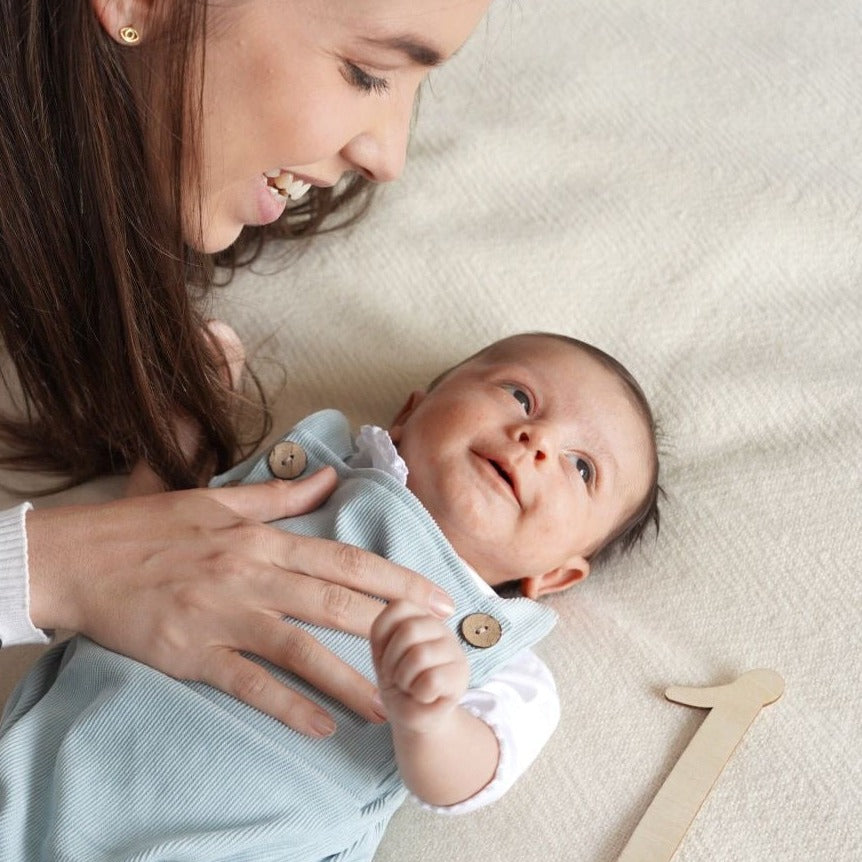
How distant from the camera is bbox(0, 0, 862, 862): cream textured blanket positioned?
50.5 inches

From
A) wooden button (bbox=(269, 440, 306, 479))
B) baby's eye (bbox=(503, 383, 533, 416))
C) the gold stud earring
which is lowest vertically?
wooden button (bbox=(269, 440, 306, 479))

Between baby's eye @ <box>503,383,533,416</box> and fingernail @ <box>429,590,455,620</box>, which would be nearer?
fingernail @ <box>429,590,455,620</box>

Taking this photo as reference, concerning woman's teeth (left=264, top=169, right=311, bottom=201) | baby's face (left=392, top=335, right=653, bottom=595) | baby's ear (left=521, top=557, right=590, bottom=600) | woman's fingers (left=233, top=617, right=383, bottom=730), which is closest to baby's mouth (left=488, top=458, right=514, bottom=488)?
baby's face (left=392, top=335, right=653, bottom=595)

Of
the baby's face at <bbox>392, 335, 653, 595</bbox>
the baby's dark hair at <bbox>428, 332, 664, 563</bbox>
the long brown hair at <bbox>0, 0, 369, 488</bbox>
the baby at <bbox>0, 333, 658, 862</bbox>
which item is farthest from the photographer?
the baby's dark hair at <bbox>428, 332, 664, 563</bbox>

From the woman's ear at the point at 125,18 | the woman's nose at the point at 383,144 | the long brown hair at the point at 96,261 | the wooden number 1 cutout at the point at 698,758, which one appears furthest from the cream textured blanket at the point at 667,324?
the woman's ear at the point at 125,18

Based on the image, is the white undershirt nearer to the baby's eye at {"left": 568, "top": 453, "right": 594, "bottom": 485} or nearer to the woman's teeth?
the baby's eye at {"left": 568, "top": 453, "right": 594, "bottom": 485}

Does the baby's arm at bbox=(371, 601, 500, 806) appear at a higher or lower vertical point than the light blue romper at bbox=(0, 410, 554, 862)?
higher

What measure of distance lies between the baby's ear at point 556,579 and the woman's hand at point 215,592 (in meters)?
0.23

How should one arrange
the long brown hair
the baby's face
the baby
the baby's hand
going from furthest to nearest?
the baby's face
the long brown hair
the baby
the baby's hand

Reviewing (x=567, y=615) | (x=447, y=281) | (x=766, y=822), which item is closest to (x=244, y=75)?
(x=447, y=281)

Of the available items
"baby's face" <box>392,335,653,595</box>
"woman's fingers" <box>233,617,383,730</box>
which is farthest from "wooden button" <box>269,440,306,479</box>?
"woman's fingers" <box>233,617,383,730</box>

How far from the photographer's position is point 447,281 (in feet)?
5.75

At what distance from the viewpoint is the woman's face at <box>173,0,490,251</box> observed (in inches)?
46.3

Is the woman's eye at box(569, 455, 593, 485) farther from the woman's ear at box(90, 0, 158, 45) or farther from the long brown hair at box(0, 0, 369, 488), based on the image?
the woman's ear at box(90, 0, 158, 45)
